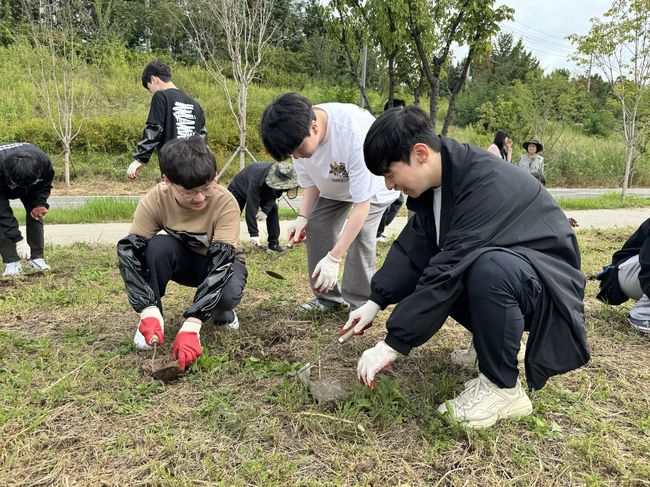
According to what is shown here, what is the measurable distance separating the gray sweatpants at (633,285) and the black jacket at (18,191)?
158 inches

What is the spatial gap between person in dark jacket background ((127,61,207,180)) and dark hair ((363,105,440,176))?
2.49 meters

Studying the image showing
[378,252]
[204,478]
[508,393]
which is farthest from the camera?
[378,252]

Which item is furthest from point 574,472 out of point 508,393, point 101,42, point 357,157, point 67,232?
point 101,42

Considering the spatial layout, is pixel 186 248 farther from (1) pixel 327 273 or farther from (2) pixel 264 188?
(2) pixel 264 188

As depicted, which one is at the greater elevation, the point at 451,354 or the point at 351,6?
the point at 351,6

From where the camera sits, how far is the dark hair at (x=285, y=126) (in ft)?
7.37

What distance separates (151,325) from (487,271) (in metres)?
1.43

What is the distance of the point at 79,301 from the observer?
321 cm

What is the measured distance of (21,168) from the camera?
3.60 m

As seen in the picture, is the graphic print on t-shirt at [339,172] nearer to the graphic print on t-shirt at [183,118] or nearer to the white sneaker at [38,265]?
the graphic print on t-shirt at [183,118]

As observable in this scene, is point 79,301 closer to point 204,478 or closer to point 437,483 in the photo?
point 204,478

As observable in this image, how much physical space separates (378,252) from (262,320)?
2374 mm

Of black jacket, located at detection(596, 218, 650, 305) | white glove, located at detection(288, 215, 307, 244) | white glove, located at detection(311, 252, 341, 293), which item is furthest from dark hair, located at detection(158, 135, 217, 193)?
black jacket, located at detection(596, 218, 650, 305)

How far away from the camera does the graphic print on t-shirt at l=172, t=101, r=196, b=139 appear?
4.07 m
